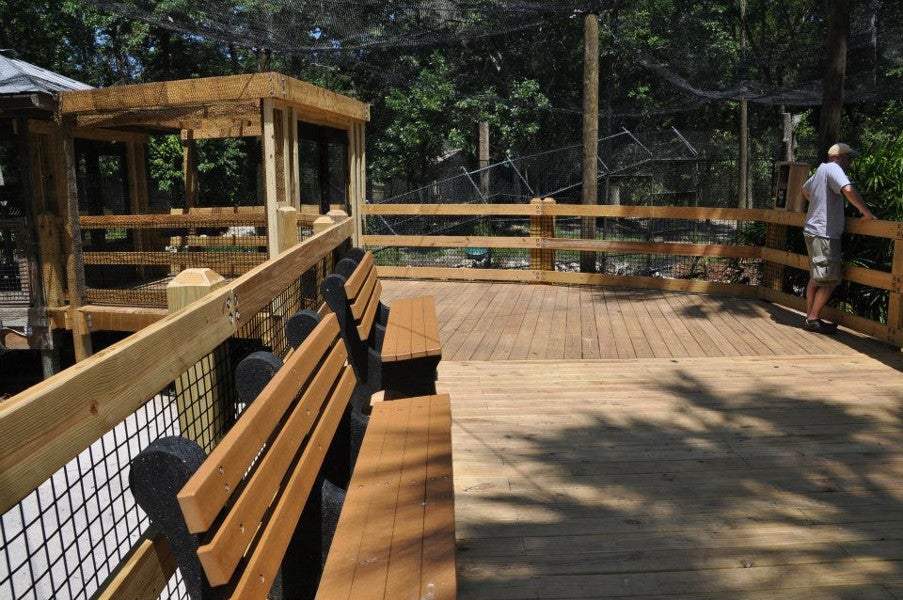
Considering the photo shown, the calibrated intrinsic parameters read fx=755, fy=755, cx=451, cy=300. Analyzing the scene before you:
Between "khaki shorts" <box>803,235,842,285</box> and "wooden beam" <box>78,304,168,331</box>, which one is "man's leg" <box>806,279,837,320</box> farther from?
"wooden beam" <box>78,304,168,331</box>

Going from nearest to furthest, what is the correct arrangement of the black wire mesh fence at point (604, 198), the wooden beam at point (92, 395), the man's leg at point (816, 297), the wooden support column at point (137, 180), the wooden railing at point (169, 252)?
the wooden beam at point (92, 395) < the man's leg at point (816, 297) < the wooden railing at point (169, 252) < the wooden support column at point (137, 180) < the black wire mesh fence at point (604, 198)

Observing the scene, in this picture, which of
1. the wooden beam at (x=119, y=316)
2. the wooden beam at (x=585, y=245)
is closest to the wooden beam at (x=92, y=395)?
the wooden beam at (x=119, y=316)

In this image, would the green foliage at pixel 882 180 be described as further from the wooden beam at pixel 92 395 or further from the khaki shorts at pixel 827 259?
the wooden beam at pixel 92 395

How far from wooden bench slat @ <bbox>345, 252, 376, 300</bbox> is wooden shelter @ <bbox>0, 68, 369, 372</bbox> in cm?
63

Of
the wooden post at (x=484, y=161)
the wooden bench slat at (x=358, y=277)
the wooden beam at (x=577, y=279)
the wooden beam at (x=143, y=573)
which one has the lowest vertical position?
the wooden beam at (x=577, y=279)

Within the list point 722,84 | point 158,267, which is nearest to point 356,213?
point 158,267

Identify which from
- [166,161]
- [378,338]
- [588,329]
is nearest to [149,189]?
A: [588,329]

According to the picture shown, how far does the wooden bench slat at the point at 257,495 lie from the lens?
4.38 feet

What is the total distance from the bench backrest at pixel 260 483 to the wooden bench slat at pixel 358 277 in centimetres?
105

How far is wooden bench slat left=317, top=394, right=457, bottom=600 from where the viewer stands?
1738mm

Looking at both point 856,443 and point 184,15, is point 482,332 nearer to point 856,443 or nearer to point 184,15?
point 856,443

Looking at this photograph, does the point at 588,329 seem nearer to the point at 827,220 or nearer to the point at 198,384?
the point at 827,220

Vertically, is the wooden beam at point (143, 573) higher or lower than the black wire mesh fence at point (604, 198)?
lower

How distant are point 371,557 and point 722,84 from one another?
14.8m
